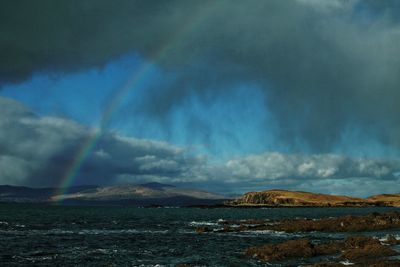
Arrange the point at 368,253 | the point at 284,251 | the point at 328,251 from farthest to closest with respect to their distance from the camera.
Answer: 1. the point at 328,251
2. the point at 284,251
3. the point at 368,253

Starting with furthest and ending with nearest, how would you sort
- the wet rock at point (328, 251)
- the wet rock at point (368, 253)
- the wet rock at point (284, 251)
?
1. the wet rock at point (284, 251)
2. the wet rock at point (328, 251)
3. the wet rock at point (368, 253)

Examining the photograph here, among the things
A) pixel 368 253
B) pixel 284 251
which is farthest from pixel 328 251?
pixel 284 251

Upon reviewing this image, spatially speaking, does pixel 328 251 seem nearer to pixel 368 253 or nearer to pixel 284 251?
pixel 368 253

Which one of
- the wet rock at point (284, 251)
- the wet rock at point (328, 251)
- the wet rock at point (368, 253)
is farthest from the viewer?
the wet rock at point (284, 251)

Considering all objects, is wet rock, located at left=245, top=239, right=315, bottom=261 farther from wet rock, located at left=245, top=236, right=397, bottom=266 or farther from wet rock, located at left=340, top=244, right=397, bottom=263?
wet rock, located at left=340, top=244, right=397, bottom=263

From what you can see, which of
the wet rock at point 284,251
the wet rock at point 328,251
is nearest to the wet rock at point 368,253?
the wet rock at point 328,251

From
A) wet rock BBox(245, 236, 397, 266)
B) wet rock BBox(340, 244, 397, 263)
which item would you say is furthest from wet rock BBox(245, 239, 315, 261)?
wet rock BBox(340, 244, 397, 263)

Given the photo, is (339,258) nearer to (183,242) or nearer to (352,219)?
(183,242)

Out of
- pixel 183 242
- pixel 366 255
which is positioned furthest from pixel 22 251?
pixel 366 255

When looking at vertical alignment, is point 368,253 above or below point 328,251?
above

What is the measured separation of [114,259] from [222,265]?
13.0 metres

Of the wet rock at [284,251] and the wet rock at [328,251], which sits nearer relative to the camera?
the wet rock at [328,251]

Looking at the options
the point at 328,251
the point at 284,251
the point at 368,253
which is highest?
the point at 284,251

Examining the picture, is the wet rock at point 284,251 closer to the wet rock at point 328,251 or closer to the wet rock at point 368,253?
the wet rock at point 328,251
